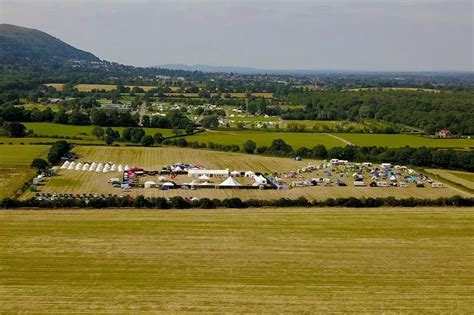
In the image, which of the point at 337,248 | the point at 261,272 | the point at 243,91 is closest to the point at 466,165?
the point at 337,248

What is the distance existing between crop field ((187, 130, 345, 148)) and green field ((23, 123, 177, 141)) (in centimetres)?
484

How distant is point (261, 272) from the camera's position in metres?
20.3

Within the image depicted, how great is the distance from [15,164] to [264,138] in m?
27.7

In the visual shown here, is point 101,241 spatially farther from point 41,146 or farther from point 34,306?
point 41,146

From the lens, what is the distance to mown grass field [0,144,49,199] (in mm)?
34000

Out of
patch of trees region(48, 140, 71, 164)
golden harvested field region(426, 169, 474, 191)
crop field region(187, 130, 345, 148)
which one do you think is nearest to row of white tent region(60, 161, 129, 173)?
patch of trees region(48, 140, 71, 164)

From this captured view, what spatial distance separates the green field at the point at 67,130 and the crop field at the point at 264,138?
4.84m

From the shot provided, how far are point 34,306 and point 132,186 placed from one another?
18.8 metres

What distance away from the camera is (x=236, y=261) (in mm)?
21547

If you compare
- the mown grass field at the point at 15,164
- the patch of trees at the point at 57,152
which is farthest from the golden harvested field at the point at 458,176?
the mown grass field at the point at 15,164

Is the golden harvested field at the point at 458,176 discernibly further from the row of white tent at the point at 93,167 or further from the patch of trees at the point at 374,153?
the row of white tent at the point at 93,167

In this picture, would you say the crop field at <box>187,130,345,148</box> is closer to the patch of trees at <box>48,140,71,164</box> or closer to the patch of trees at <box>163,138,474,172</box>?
the patch of trees at <box>163,138,474,172</box>

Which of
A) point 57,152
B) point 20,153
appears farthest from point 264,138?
point 20,153

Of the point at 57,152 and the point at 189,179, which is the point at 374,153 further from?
the point at 57,152
